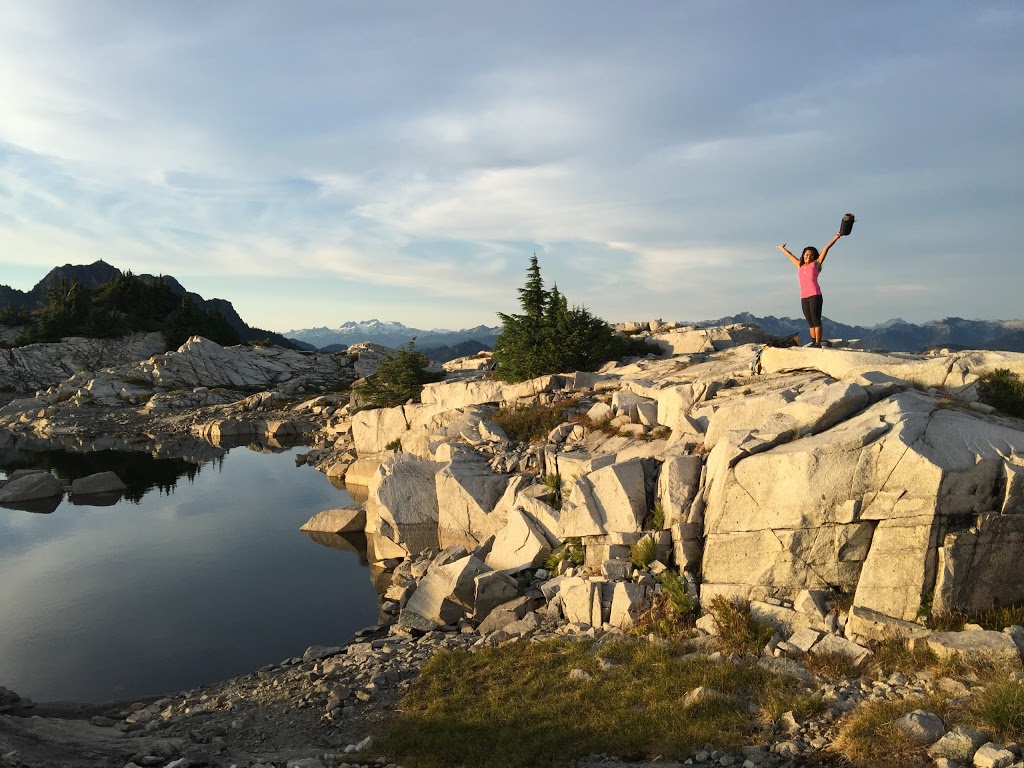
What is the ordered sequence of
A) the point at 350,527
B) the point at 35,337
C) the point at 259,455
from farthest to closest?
1. the point at 35,337
2. the point at 259,455
3. the point at 350,527

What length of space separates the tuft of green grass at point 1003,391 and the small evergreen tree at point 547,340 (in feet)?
64.1

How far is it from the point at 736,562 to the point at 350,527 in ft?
69.2

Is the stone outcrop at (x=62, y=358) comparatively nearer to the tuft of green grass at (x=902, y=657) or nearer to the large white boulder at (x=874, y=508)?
the large white boulder at (x=874, y=508)

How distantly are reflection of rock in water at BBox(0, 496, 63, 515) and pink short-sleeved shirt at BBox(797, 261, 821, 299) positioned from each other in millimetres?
43224

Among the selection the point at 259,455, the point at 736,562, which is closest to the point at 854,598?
the point at 736,562

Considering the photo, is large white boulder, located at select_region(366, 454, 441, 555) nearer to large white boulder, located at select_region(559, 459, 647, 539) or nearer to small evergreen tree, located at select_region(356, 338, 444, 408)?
large white boulder, located at select_region(559, 459, 647, 539)

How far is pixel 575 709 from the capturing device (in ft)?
37.1

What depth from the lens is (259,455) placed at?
56.7m

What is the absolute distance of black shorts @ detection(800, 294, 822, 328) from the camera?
19.6 meters

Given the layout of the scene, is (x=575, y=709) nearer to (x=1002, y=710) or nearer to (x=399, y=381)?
(x=1002, y=710)

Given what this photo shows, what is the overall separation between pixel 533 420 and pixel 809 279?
12.4 meters

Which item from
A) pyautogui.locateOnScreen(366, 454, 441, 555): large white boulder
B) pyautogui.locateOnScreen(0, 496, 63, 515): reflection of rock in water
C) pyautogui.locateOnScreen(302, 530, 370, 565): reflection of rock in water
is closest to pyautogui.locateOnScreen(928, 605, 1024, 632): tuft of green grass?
pyautogui.locateOnScreen(366, 454, 441, 555): large white boulder

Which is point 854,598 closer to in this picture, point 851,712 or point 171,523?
point 851,712

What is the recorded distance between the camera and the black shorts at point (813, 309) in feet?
64.3
